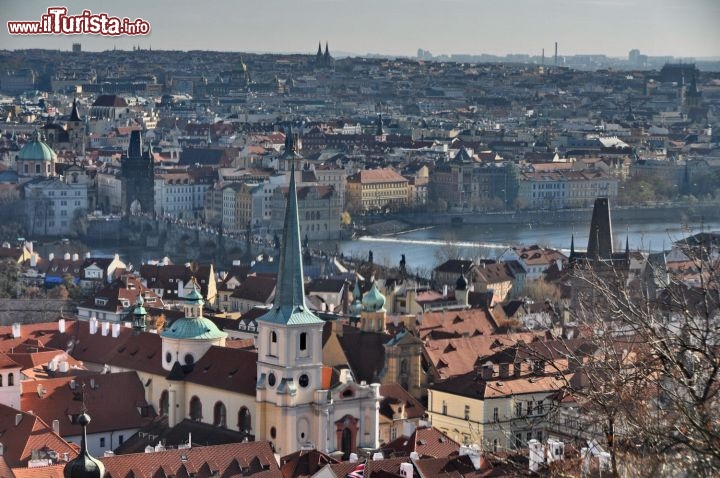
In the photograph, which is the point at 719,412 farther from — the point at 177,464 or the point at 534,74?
the point at 534,74

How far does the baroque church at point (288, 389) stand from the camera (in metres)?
15.9

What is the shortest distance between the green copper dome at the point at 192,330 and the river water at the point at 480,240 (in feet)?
48.8

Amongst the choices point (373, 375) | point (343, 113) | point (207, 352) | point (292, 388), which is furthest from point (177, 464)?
point (343, 113)

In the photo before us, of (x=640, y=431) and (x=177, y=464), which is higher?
(x=640, y=431)

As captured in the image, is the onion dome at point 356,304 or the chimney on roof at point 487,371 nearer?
the chimney on roof at point 487,371

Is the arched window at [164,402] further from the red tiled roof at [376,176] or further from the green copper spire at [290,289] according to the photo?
the red tiled roof at [376,176]

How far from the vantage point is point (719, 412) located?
525 centimetres

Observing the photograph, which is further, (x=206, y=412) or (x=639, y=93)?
(x=639, y=93)

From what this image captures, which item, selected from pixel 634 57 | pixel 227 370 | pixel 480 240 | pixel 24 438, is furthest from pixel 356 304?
pixel 634 57

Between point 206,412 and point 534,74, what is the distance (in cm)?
9102

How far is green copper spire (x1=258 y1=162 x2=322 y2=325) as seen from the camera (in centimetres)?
1588

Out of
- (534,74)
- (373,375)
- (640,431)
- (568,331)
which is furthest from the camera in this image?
(534,74)

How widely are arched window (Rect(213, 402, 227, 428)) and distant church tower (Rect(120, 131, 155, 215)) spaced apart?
93.2 ft

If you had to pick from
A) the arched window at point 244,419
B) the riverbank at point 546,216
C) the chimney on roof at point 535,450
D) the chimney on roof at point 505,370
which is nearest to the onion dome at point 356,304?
the chimney on roof at point 505,370
